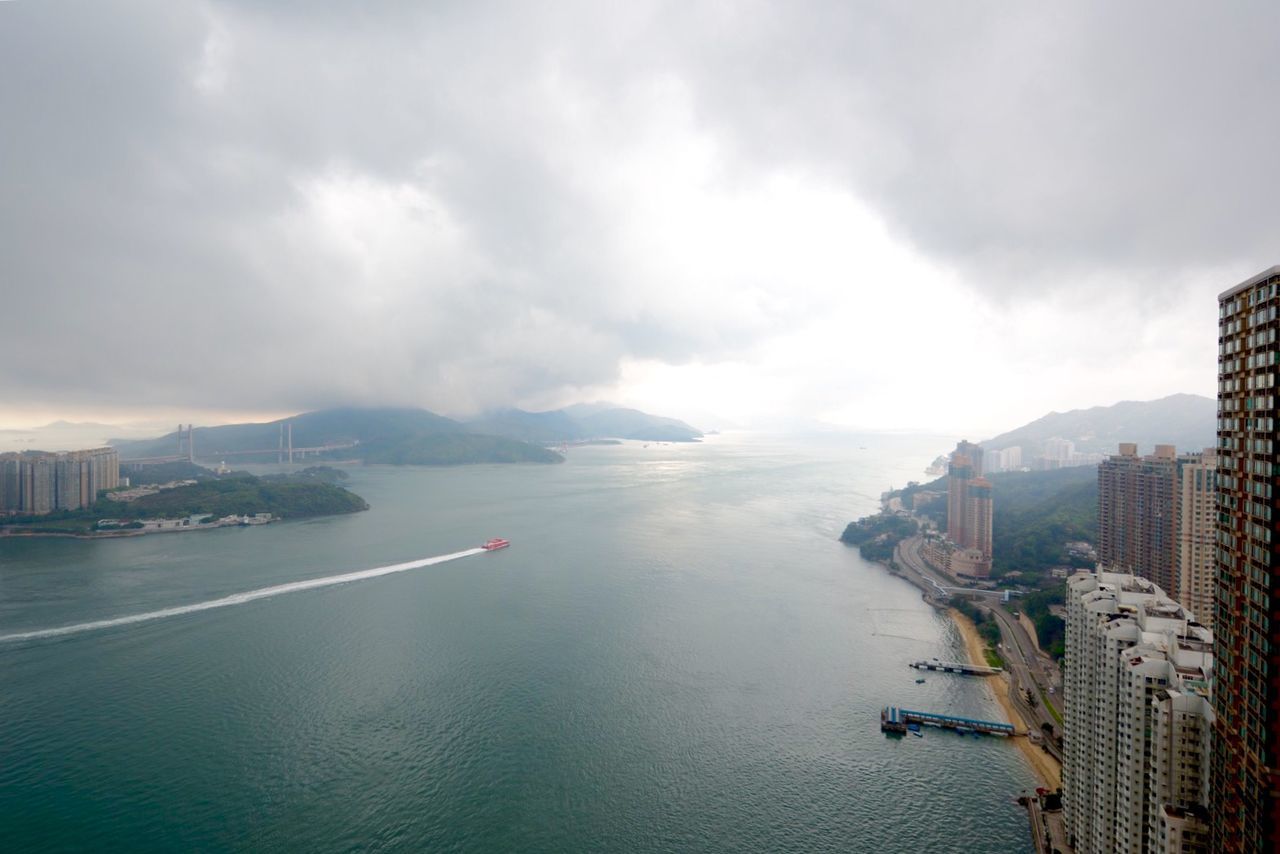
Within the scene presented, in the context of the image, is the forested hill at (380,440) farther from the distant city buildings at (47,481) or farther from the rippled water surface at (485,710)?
the rippled water surface at (485,710)

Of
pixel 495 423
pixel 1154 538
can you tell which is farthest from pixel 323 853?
pixel 495 423

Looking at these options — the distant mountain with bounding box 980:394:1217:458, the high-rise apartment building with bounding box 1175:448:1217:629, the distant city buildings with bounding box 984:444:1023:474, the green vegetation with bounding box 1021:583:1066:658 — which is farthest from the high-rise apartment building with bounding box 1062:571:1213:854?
the distant city buildings with bounding box 984:444:1023:474

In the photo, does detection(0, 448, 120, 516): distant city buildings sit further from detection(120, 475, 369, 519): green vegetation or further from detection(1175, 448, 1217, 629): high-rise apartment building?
detection(1175, 448, 1217, 629): high-rise apartment building

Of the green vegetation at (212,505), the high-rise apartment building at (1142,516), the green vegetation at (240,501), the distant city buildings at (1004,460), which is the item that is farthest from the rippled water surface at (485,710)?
the distant city buildings at (1004,460)

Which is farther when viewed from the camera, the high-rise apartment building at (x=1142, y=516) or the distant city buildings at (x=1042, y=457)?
the distant city buildings at (x=1042, y=457)

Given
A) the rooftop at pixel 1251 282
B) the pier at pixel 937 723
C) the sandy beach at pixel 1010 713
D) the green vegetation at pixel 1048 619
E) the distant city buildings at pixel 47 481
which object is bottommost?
the sandy beach at pixel 1010 713

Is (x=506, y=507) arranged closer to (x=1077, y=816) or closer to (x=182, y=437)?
(x=1077, y=816)
